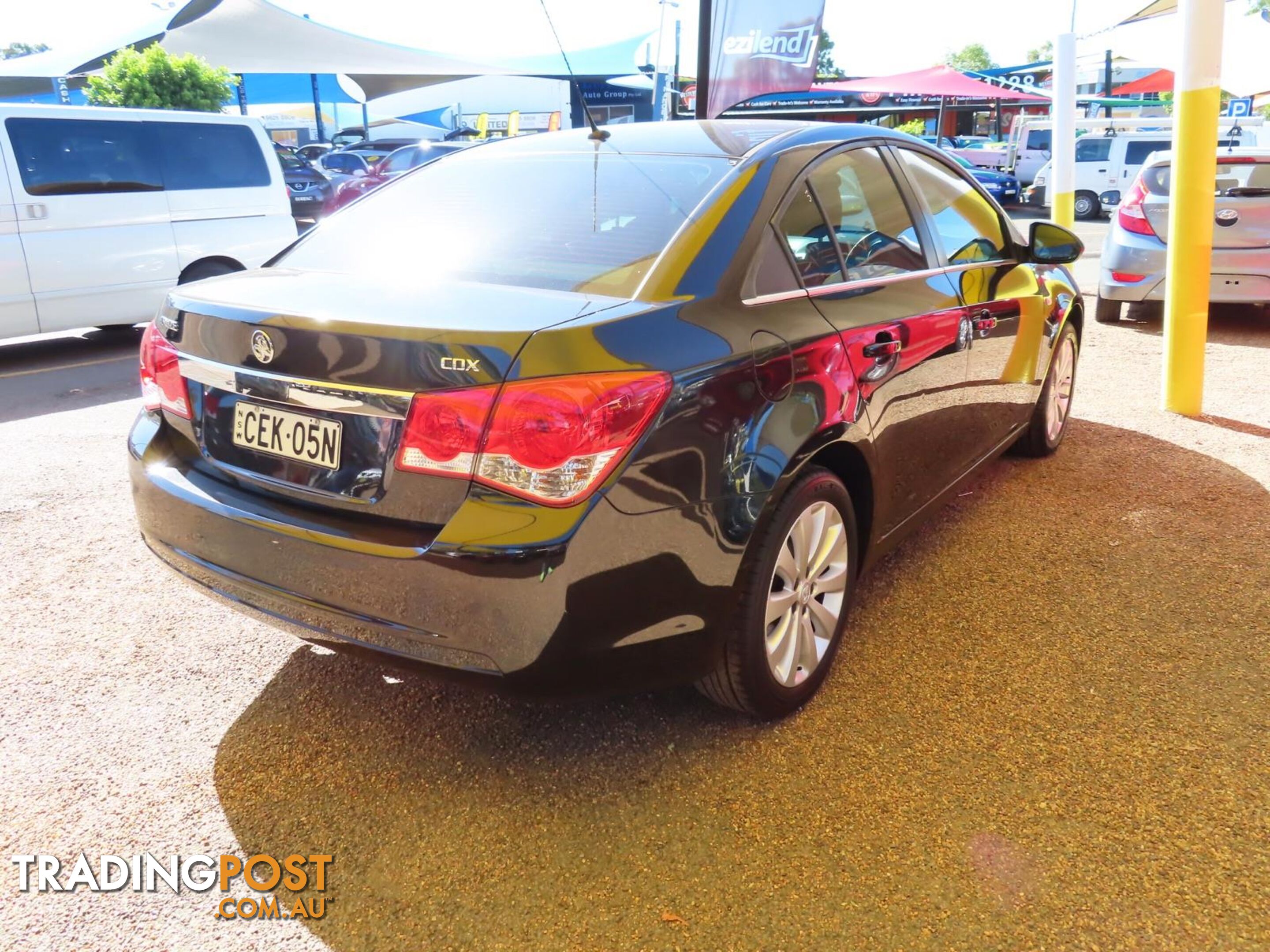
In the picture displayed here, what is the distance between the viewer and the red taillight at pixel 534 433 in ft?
6.59

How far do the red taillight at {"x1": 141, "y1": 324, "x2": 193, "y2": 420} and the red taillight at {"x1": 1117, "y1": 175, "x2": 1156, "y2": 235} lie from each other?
24.1ft

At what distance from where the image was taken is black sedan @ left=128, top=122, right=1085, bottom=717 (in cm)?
206

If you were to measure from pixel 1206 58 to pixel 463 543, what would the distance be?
16.7 ft

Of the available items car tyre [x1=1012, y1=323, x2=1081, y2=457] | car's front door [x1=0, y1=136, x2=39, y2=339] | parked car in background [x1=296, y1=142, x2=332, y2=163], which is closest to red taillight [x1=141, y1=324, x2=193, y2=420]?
car tyre [x1=1012, y1=323, x2=1081, y2=457]

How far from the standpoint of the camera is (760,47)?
8.59 meters

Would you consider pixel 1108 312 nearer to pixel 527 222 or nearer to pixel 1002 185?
pixel 527 222

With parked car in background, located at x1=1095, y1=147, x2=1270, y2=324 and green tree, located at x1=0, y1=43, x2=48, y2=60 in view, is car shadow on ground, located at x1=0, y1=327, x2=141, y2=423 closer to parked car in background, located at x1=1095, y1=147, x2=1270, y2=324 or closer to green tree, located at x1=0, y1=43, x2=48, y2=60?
parked car in background, located at x1=1095, y1=147, x2=1270, y2=324

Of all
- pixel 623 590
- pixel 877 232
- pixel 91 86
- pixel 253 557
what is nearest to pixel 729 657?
pixel 623 590

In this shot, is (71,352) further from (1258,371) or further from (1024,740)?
(1258,371)

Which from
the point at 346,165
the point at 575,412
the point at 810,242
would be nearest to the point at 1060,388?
the point at 810,242

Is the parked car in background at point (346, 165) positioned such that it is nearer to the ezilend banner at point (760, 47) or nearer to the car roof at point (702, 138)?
the ezilend banner at point (760, 47)

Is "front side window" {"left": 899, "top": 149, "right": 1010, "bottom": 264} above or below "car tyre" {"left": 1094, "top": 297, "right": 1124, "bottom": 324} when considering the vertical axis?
above

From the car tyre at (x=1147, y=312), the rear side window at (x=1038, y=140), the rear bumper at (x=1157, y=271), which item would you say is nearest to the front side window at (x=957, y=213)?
the rear bumper at (x=1157, y=271)

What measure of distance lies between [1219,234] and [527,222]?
22.4ft
